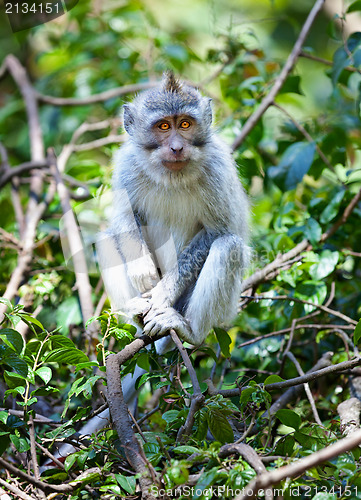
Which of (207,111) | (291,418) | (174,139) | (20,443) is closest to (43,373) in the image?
(20,443)

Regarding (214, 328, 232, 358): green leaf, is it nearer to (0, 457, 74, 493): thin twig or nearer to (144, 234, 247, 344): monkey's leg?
(144, 234, 247, 344): monkey's leg

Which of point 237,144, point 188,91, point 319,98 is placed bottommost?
point 319,98

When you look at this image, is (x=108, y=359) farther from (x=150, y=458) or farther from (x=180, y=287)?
(x=180, y=287)

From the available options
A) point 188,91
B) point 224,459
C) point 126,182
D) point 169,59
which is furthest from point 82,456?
point 169,59

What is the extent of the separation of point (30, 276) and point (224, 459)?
3.60 meters

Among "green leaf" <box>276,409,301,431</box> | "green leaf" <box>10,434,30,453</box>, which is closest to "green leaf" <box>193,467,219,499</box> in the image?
"green leaf" <box>276,409,301,431</box>

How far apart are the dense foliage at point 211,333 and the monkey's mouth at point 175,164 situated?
52.5 inches

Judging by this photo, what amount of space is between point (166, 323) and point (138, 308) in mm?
414

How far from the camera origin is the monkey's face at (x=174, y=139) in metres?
4.68

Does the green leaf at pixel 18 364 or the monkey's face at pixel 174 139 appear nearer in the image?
the green leaf at pixel 18 364

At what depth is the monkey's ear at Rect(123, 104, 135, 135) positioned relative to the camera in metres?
5.13

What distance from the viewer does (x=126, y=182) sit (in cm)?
518

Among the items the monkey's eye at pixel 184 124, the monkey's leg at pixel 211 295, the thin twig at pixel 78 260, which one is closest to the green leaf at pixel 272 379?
the monkey's leg at pixel 211 295

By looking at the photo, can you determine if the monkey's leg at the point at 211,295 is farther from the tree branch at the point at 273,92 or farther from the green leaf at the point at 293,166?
the tree branch at the point at 273,92
